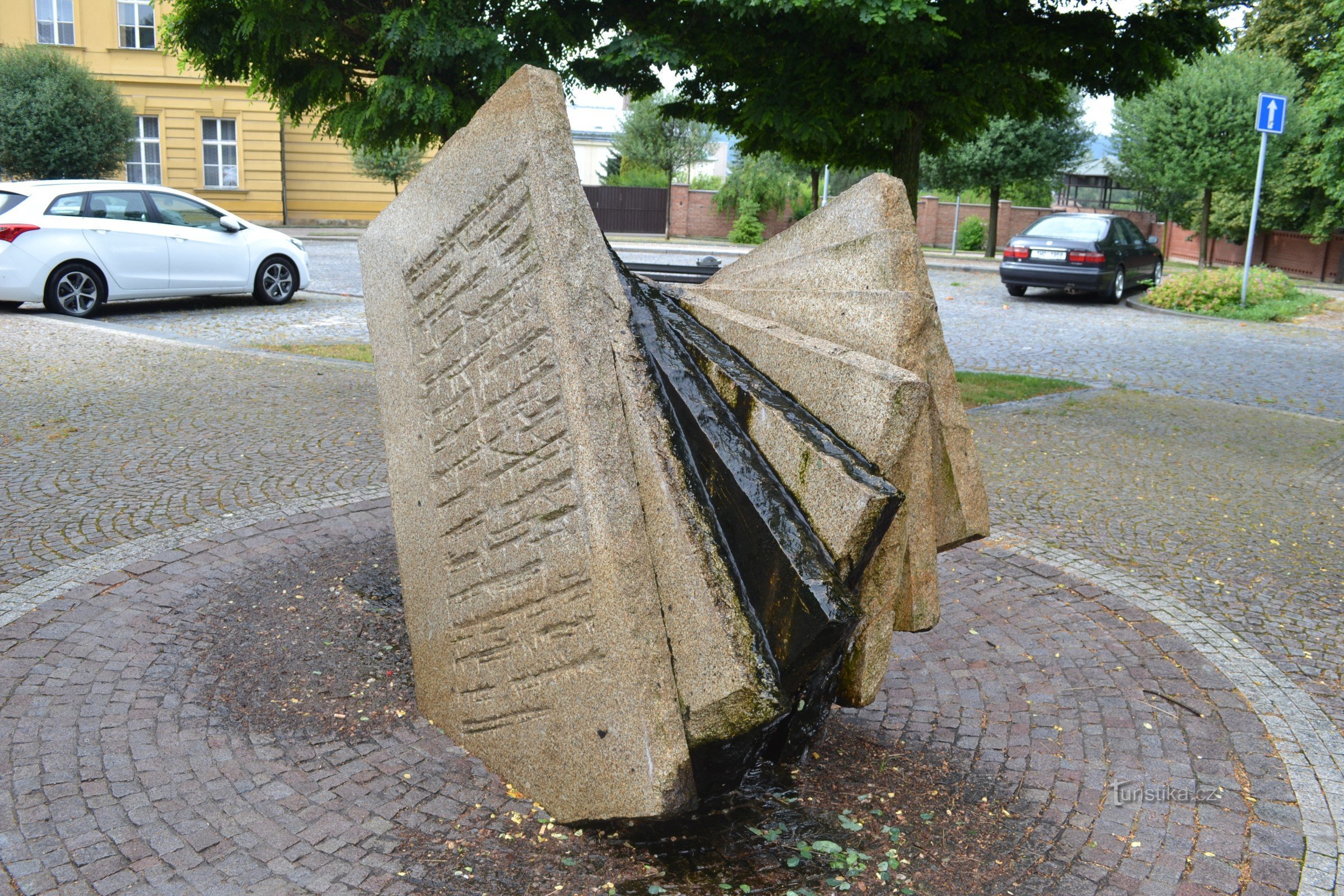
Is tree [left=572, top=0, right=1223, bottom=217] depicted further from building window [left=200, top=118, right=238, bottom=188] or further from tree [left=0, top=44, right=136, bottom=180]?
building window [left=200, top=118, right=238, bottom=188]

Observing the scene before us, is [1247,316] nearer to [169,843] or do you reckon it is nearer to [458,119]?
[458,119]

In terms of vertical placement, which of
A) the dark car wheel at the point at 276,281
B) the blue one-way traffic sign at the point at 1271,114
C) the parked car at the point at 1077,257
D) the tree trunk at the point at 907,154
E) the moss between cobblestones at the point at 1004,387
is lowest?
the moss between cobblestones at the point at 1004,387

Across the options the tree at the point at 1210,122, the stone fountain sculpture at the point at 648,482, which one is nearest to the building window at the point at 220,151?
the tree at the point at 1210,122

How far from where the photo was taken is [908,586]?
151 inches

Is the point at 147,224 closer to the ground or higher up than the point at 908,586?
higher up

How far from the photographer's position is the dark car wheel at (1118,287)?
65.3ft

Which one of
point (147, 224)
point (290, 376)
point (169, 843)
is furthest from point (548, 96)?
point (147, 224)

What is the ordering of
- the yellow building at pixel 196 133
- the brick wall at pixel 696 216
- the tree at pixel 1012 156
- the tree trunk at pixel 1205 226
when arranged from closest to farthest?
the tree trunk at pixel 1205 226, the yellow building at pixel 196 133, the tree at pixel 1012 156, the brick wall at pixel 696 216

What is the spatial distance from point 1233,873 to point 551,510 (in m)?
2.41

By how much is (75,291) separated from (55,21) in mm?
21951

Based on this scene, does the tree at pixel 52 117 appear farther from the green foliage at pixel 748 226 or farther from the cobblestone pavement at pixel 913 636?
the green foliage at pixel 748 226

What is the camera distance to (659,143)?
143 ft

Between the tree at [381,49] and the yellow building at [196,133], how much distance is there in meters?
24.8

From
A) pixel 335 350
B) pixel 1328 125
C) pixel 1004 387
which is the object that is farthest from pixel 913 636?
pixel 1328 125
